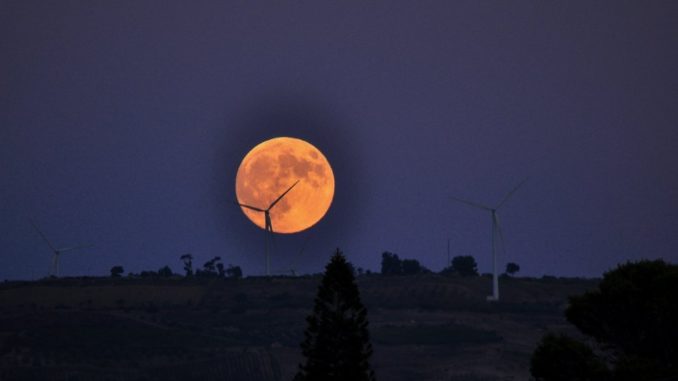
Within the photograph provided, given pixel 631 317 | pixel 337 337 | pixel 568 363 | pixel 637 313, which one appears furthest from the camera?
pixel 631 317

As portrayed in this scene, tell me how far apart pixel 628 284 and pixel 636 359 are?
9.19 metres

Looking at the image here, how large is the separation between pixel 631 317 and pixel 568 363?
7.84 meters

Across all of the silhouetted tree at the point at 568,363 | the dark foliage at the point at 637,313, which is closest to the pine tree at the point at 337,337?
the silhouetted tree at the point at 568,363

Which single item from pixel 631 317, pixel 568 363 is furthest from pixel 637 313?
pixel 568 363

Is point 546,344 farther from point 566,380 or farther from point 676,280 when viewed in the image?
point 676,280

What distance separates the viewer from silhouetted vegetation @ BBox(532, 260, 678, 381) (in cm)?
10825

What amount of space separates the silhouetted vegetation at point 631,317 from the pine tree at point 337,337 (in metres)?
19.1

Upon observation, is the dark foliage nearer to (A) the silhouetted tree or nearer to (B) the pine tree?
(A) the silhouetted tree

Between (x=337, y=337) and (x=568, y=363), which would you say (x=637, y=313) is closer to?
(x=568, y=363)

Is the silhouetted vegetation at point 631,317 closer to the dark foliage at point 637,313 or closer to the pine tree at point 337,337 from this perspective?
the dark foliage at point 637,313

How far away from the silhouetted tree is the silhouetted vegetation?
7cm

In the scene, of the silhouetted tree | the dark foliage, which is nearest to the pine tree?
the silhouetted tree

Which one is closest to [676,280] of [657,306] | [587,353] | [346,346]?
[657,306]

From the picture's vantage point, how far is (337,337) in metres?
95.0
